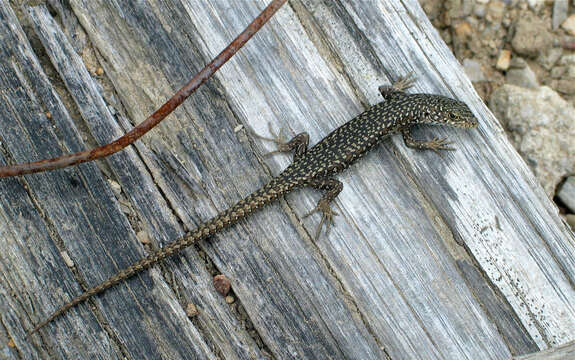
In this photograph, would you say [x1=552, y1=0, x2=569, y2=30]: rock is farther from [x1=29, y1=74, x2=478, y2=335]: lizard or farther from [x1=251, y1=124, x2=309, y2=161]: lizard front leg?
→ [x1=251, y1=124, x2=309, y2=161]: lizard front leg

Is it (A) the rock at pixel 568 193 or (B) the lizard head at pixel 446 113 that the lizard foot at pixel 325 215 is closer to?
(B) the lizard head at pixel 446 113

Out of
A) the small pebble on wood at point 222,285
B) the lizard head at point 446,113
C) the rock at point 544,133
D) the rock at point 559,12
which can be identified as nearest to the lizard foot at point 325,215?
the small pebble on wood at point 222,285

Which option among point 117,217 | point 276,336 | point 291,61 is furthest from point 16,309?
point 291,61

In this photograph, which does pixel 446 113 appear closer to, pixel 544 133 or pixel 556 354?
pixel 544 133

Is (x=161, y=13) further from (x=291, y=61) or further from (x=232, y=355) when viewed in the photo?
(x=232, y=355)

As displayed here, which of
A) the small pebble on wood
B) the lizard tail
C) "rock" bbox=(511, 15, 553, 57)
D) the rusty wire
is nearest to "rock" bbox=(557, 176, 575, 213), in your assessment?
"rock" bbox=(511, 15, 553, 57)
